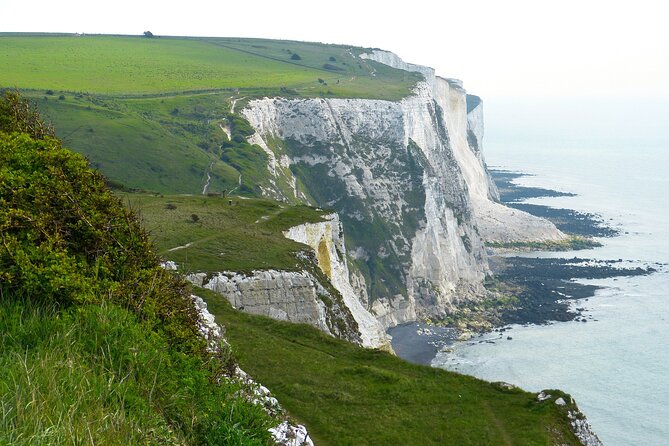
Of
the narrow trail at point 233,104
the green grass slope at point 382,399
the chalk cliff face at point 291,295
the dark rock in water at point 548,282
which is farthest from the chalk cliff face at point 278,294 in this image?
the narrow trail at point 233,104

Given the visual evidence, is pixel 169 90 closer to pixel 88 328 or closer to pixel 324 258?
pixel 324 258

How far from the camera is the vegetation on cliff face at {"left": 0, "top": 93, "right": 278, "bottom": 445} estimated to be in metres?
9.87

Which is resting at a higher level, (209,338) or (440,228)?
(209,338)

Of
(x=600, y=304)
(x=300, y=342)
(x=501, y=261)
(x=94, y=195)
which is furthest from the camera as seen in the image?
(x=501, y=261)

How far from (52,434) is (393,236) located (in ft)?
336

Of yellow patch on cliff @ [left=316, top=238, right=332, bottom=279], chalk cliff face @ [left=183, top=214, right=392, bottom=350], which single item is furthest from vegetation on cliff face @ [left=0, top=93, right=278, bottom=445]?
yellow patch on cliff @ [left=316, top=238, right=332, bottom=279]

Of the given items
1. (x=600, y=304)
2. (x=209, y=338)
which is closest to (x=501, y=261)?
(x=600, y=304)

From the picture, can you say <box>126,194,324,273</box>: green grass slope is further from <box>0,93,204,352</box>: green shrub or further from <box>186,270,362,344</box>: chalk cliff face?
<box>0,93,204,352</box>: green shrub

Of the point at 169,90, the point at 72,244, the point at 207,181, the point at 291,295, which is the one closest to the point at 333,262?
the point at 291,295

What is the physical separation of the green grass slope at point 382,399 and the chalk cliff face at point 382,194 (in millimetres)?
63631

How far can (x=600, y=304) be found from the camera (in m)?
103

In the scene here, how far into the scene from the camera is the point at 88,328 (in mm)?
12508

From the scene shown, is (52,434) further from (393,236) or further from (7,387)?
(393,236)

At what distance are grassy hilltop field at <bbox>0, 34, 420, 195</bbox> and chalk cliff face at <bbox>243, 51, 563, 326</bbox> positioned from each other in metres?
6.90
